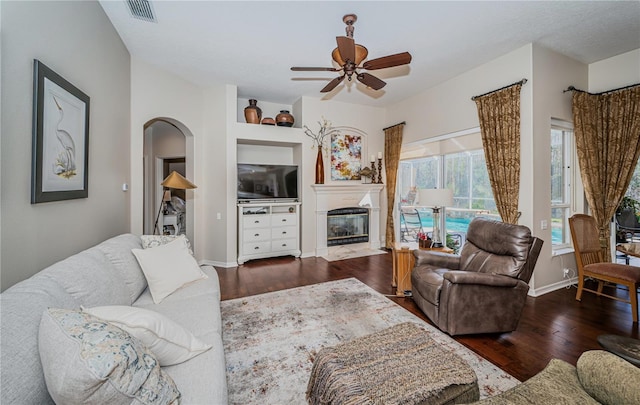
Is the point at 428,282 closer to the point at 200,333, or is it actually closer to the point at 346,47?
the point at 200,333

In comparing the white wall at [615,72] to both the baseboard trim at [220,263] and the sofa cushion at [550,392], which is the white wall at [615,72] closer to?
the sofa cushion at [550,392]

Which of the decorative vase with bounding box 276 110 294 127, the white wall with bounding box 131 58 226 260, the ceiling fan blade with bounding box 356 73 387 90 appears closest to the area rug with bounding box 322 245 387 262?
the white wall with bounding box 131 58 226 260

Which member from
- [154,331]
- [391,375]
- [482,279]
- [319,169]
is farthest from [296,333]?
[319,169]

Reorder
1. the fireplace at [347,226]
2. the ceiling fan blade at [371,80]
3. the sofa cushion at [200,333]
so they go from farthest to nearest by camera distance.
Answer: the fireplace at [347,226] < the ceiling fan blade at [371,80] < the sofa cushion at [200,333]

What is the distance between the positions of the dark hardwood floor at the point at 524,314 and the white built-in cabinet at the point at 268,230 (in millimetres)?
310

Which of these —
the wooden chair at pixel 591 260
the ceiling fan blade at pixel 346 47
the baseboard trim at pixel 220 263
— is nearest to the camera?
the ceiling fan blade at pixel 346 47

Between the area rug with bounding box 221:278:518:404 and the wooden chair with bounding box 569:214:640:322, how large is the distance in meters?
2.10

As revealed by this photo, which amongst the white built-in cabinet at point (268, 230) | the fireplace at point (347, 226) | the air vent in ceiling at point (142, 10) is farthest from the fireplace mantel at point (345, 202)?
the air vent in ceiling at point (142, 10)

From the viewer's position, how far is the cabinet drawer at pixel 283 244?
4.91m

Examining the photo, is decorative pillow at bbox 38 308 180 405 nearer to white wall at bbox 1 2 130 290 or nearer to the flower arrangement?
white wall at bbox 1 2 130 290

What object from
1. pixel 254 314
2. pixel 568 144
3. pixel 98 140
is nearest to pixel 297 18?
pixel 98 140

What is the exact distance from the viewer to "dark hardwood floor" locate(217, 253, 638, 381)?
2079 millimetres

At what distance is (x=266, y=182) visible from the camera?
193 inches

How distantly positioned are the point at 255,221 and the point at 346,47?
132 inches
